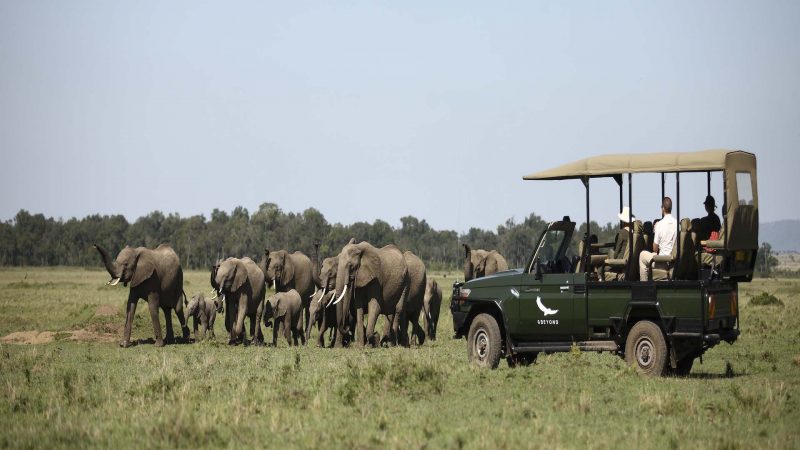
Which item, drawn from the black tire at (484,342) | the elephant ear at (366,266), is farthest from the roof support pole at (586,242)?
the elephant ear at (366,266)

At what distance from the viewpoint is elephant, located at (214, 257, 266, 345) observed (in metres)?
34.8

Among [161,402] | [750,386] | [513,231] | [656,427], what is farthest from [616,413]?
[513,231]

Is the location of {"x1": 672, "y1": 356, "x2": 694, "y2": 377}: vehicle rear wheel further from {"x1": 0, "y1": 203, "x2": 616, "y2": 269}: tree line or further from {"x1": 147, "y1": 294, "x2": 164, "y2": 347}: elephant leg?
{"x1": 0, "y1": 203, "x2": 616, "y2": 269}: tree line

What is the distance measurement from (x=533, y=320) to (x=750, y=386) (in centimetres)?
414

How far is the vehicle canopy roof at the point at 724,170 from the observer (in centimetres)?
1972

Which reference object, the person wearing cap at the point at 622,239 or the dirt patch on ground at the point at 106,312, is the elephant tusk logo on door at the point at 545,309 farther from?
the dirt patch on ground at the point at 106,312

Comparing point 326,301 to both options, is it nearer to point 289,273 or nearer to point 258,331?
point 258,331

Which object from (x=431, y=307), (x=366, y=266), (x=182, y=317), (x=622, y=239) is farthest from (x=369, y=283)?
(x=622, y=239)

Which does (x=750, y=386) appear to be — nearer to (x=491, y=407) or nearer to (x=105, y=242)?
(x=491, y=407)

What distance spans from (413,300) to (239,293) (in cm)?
Answer: 521

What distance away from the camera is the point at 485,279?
22375mm

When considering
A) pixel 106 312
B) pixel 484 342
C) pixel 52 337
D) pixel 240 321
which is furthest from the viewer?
pixel 106 312

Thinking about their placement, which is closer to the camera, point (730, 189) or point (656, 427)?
point (656, 427)

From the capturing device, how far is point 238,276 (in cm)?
3544
